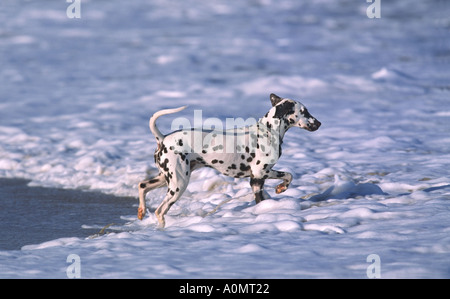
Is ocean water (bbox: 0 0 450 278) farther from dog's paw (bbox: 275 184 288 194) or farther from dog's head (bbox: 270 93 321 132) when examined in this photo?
dog's head (bbox: 270 93 321 132)

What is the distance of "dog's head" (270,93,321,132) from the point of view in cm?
681

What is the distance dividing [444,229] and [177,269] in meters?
2.42

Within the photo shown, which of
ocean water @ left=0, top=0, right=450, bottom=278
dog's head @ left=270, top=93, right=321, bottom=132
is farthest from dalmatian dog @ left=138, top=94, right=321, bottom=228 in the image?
ocean water @ left=0, top=0, right=450, bottom=278

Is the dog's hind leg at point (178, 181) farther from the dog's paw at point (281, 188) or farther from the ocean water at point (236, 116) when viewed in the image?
the dog's paw at point (281, 188)

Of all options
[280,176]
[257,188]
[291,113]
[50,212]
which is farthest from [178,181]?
[50,212]

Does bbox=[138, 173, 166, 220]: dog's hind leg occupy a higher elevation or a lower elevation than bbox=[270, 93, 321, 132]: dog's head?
lower

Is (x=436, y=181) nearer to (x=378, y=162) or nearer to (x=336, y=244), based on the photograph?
(x=378, y=162)

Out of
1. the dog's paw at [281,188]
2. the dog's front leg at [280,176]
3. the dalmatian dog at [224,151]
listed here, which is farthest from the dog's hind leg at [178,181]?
the dog's paw at [281,188]

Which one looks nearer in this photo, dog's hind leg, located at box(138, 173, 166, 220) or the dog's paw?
dog's hind leg, located at box(138, 173, 166, 220)

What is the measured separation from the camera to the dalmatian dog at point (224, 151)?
254 inches

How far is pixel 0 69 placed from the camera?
17.8 metres

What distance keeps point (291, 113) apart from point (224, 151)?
0.82 m

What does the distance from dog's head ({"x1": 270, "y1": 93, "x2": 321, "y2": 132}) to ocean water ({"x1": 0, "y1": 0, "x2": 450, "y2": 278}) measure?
0.87 metres

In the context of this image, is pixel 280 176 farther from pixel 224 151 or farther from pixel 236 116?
pixel 236 116
